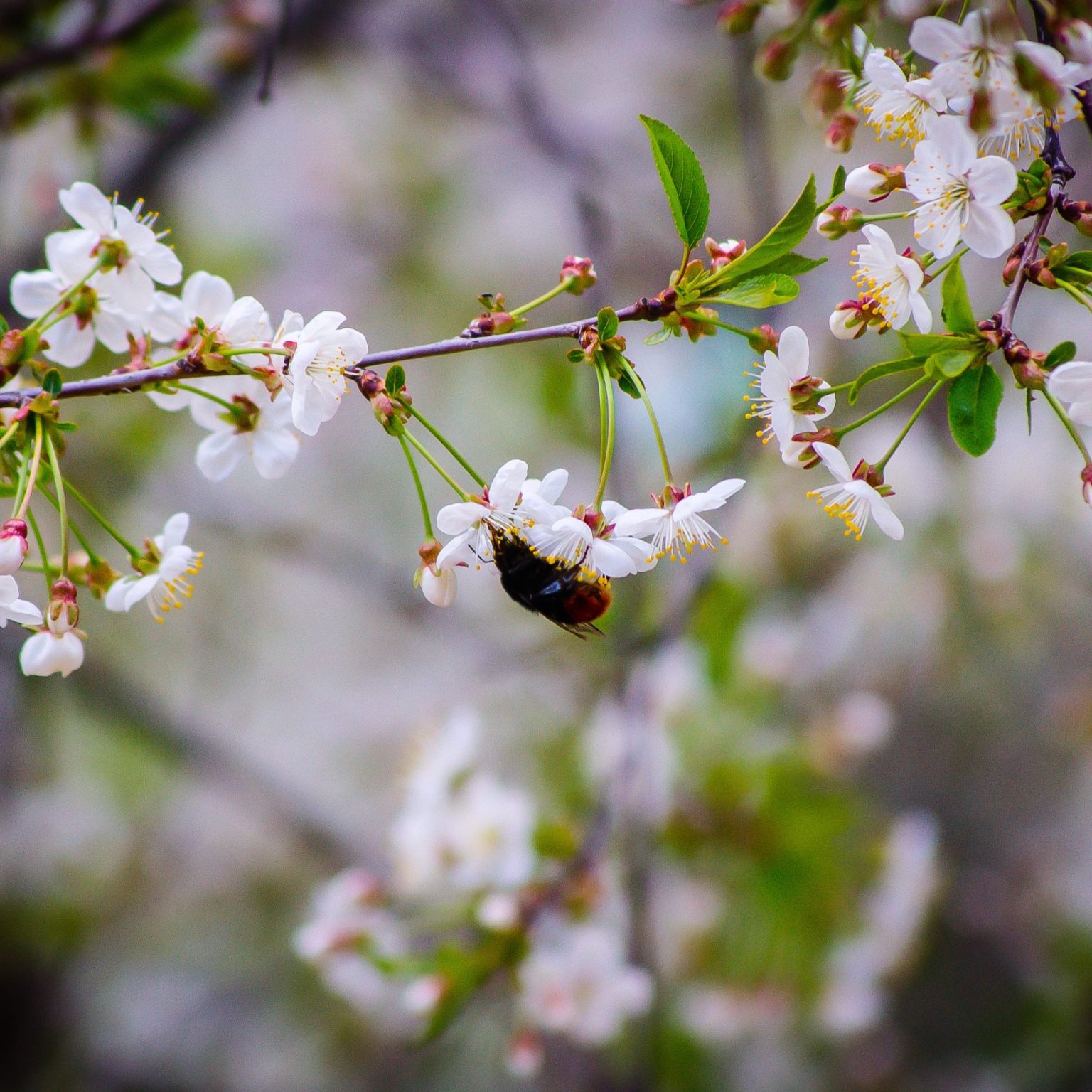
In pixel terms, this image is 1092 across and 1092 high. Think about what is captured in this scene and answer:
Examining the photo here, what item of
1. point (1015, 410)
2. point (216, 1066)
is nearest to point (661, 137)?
point (1015, 410)

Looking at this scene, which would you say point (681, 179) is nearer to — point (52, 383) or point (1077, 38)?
point (1077, 38)

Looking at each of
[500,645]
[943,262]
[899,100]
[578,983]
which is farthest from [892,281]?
[500,645]

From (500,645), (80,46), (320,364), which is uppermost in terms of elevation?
(80,46)

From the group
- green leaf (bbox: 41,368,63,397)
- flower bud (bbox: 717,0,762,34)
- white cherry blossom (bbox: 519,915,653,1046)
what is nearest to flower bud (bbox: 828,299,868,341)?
flower bud (bbox: 717,0,762,34)

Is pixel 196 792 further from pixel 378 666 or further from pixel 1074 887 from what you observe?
pixel 1074 887

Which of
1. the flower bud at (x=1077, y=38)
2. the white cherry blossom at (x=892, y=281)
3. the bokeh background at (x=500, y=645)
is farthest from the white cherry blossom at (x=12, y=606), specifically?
the bokeh background at (x=500, y=645)
